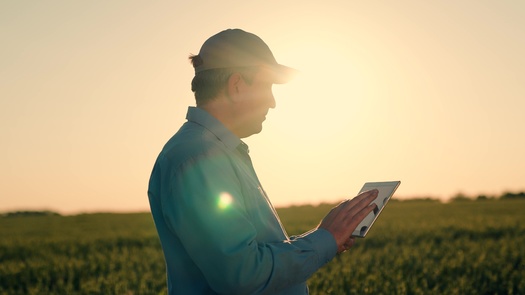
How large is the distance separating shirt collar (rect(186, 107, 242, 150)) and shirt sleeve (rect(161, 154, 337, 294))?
0.67 feet

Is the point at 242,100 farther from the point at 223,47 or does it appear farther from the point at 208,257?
the point at 208,257

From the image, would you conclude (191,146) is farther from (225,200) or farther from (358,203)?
(358,203)

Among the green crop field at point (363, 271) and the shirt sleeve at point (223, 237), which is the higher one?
the shirt sleeve at point (223, 237)

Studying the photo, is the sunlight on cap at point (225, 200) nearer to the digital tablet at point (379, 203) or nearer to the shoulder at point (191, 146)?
the shoulder at point (191, 146)

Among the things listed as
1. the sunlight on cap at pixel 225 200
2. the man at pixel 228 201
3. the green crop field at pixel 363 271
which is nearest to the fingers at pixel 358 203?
the man at pixel 228 201

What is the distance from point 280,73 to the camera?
300 centimetres

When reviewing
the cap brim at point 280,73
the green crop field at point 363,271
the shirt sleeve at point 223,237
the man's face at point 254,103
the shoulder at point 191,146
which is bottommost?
the green crop field at point 363,271

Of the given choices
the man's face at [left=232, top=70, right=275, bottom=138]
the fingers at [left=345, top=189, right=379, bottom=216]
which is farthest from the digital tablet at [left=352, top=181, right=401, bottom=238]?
the man's face at [left=232, top=70, right=275, bottom=138]

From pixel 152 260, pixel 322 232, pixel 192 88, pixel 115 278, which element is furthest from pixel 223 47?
pixel 152 260

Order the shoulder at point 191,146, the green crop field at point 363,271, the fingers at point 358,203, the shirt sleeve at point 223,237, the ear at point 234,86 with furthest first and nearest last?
the green crop field at point 363,271
the ear at point 234,86
the fingers at point 358,203
the shoulder at point 191,146
the shirt sleeve at point 223,237

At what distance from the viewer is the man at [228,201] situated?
2.48 m

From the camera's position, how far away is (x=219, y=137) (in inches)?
112

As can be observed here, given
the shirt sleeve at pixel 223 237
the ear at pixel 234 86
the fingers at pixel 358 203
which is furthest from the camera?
the ear at pixel 234 86

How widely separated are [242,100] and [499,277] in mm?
9270
